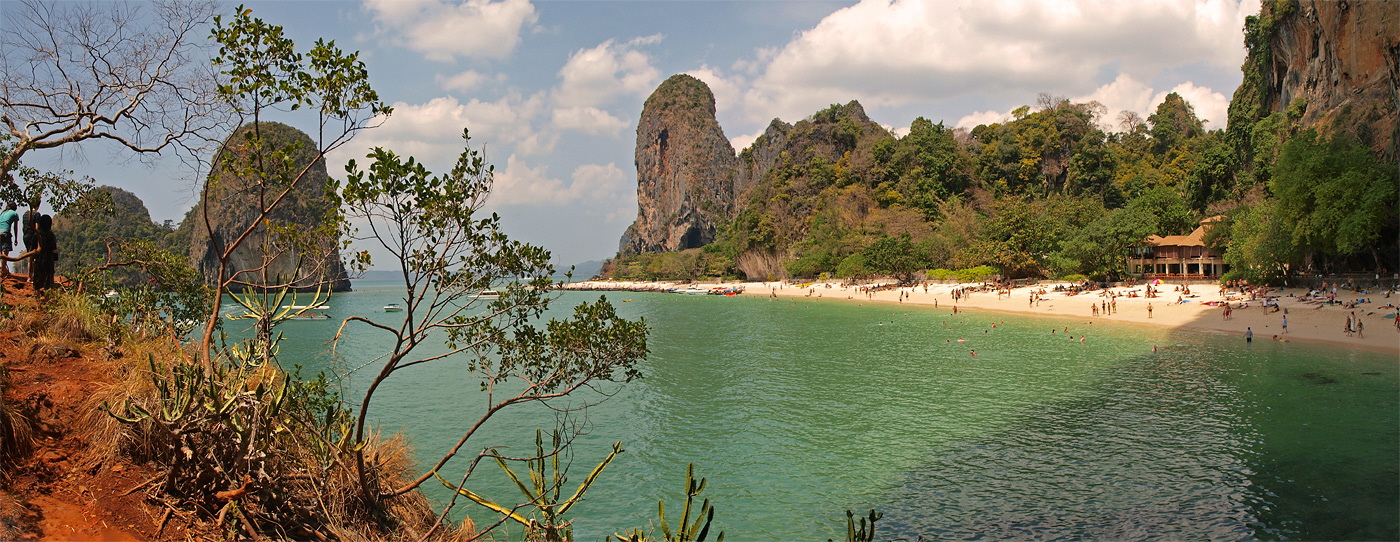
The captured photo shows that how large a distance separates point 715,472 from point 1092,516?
6.02 metres

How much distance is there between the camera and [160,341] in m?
7.50

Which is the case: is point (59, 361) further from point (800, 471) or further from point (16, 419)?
point (800, 471)

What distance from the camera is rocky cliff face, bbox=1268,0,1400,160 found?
28344 millimetres

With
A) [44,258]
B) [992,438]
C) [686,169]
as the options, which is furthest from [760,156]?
[44,258]

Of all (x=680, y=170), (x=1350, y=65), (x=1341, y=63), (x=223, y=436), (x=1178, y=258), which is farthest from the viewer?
(x=680, y=170)

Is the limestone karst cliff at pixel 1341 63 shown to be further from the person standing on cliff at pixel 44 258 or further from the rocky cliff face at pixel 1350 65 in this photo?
the person standing on cliff at pixel 44 258

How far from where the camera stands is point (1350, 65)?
31594 millimetres

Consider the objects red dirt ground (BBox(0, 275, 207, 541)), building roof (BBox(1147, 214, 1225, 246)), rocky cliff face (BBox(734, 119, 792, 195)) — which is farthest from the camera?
rocky cliff face (BBox(734, 119, 792, 195))

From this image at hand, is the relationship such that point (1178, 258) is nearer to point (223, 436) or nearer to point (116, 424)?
point (223, 436)

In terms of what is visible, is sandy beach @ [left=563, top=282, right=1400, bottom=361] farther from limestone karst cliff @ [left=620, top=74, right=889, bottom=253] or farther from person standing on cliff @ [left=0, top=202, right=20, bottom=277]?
limestone karst cliff @ [left=620, top=74, right=889, bottom=253]

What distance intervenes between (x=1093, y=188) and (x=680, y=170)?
9323 centimetres

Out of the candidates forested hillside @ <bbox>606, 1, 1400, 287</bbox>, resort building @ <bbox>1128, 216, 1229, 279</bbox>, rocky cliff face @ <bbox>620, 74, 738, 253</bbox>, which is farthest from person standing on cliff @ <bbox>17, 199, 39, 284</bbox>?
rocky cliff face @ <bbox>620, 74, 738, 253</bbox>

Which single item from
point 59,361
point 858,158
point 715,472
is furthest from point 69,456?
point 858,158

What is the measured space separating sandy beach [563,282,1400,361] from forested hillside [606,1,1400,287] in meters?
2.21
